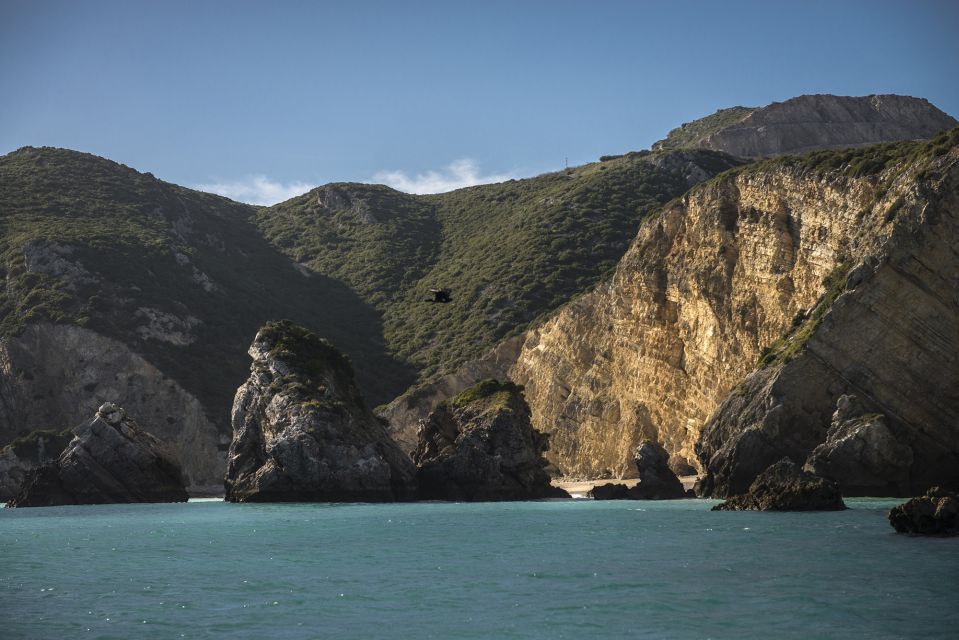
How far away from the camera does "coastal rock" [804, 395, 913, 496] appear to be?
45.4 meters

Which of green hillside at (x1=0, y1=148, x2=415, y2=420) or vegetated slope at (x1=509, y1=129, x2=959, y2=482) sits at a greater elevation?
green hillside at (x1=0, y1=148, x2=415, y2=420)

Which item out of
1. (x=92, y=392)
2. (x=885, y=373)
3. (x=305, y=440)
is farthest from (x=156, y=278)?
(x=885, y=373)

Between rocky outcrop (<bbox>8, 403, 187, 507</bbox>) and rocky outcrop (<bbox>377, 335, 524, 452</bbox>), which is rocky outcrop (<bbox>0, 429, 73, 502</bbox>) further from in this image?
rocky outcrop (<bbox>377, 335, 524, 452</bbox>)

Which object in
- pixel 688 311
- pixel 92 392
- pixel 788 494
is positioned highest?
pixel 688 311

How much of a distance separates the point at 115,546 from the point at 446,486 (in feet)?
91.6

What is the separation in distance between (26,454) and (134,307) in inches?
774

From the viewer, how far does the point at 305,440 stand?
58.6 meters

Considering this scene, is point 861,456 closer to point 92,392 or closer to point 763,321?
point 763,321

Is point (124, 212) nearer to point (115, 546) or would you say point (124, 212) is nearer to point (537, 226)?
point (537, 226)

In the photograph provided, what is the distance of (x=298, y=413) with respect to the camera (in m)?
59.4

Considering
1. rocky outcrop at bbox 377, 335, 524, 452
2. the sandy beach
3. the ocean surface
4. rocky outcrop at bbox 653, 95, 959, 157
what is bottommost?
the ocean surface

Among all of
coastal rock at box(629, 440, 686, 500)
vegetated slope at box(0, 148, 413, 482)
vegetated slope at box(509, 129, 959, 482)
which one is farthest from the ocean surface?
vegetated slope at box(0, 148, 413, 482)

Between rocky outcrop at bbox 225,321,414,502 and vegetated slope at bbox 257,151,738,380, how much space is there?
2420cm

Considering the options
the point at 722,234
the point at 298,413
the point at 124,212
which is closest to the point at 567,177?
the point at 124,212
